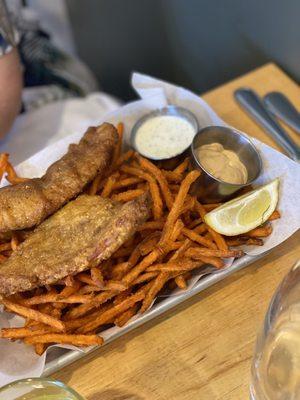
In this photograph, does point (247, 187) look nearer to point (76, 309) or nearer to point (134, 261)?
point (134, 261)

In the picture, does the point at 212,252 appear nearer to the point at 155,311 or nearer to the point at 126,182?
the point at 155,311

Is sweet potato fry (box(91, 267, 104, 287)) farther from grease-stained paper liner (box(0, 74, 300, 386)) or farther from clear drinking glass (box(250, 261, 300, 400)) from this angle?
clear drinking glass (box(250, 261, 300, 400))

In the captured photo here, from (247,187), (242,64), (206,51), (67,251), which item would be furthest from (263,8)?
(67,251)

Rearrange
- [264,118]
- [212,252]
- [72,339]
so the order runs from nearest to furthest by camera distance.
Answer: [72,339] < [212,252] < [264,118]

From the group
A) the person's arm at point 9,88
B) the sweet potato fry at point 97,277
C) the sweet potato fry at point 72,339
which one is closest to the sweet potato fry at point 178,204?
the sweet potato fry at point 97,277

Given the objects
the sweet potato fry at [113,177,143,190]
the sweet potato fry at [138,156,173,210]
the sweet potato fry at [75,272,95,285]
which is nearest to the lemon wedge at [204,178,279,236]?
the sweet potato fry at [138,156,173,210]

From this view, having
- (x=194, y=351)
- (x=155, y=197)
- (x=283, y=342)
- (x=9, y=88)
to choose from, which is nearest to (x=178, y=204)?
(x=155, y=197)
